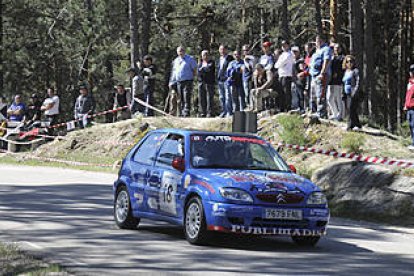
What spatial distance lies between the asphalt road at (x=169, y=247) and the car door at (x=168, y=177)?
489 mm

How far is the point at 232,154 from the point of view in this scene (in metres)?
12.9

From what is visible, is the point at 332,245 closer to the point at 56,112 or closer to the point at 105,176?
the point at 105,176

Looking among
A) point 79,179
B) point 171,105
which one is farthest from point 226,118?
point 79,179

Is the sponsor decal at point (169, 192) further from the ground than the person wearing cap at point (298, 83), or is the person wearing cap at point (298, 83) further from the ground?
the person wearing cap at point (298, 83)

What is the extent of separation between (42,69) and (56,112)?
98.0ft

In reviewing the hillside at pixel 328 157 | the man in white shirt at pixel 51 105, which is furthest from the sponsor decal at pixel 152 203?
the man in white shirt at pixel 51 105

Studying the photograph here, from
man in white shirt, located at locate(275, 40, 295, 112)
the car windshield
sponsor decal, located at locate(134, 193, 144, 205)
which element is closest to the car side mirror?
the car windshield

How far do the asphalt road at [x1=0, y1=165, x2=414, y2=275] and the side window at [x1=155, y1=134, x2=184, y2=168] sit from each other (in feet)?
3.51

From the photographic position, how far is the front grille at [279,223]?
11602mm

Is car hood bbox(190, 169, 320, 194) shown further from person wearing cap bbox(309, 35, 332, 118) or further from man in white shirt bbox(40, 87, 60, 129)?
man in white shirt bbox(40, 87, 60, 129)

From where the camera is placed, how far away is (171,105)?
96.5ft

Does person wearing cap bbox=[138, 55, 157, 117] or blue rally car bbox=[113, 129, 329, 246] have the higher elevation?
person wearing cap bbox=[138, 55, 157, 117]

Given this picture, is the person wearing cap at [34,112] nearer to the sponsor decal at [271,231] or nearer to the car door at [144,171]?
the car door at [144,171]

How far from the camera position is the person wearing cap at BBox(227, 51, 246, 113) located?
1014 inches
